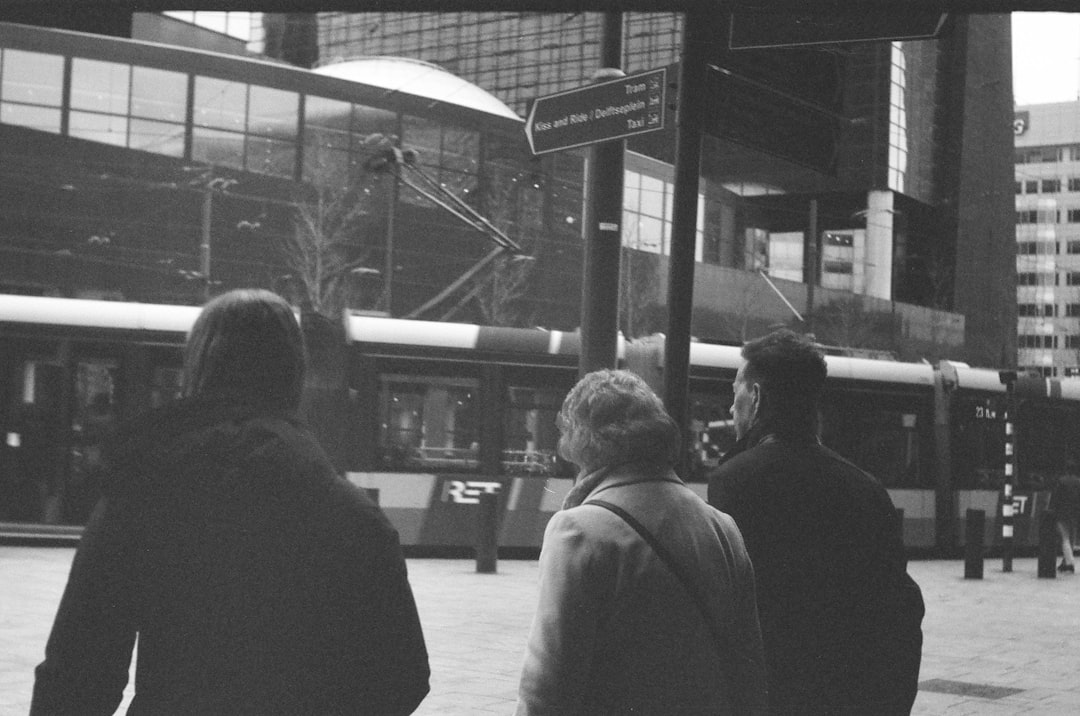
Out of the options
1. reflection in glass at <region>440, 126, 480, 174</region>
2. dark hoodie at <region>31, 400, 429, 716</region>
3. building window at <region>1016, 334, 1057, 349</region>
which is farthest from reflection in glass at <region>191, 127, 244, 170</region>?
building window at <region>1016, 334, 1057, 349</region>

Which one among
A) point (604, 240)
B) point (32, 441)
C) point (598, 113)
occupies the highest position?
point (598, 113)

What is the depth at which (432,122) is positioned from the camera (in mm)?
45500

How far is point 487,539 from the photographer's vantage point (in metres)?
15.5

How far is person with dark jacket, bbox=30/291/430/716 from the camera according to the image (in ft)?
7.24

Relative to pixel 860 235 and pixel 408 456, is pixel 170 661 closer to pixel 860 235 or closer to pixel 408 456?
pixel 408 456

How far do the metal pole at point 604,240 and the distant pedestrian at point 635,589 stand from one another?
2.95 metres

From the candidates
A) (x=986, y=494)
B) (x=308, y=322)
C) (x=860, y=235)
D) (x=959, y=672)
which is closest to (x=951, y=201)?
(x=860, y=235)

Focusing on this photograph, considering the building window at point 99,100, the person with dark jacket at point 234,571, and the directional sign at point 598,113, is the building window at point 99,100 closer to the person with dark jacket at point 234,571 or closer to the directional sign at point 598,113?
the directional sign at point 598,113

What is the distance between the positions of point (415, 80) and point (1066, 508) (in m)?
35.9

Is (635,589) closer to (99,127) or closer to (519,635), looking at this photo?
(519,635)

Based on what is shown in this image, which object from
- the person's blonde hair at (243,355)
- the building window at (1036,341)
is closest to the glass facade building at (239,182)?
the person's blonde hair at (243,355)

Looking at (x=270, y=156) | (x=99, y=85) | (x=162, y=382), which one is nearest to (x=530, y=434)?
(x=162, y=382)

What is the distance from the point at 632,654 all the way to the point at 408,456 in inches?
561

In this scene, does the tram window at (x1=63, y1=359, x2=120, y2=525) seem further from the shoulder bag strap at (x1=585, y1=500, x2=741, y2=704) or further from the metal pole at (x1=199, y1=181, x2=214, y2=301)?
the metal pole at (x1=199, y1=181, x2=214, y2=301)
